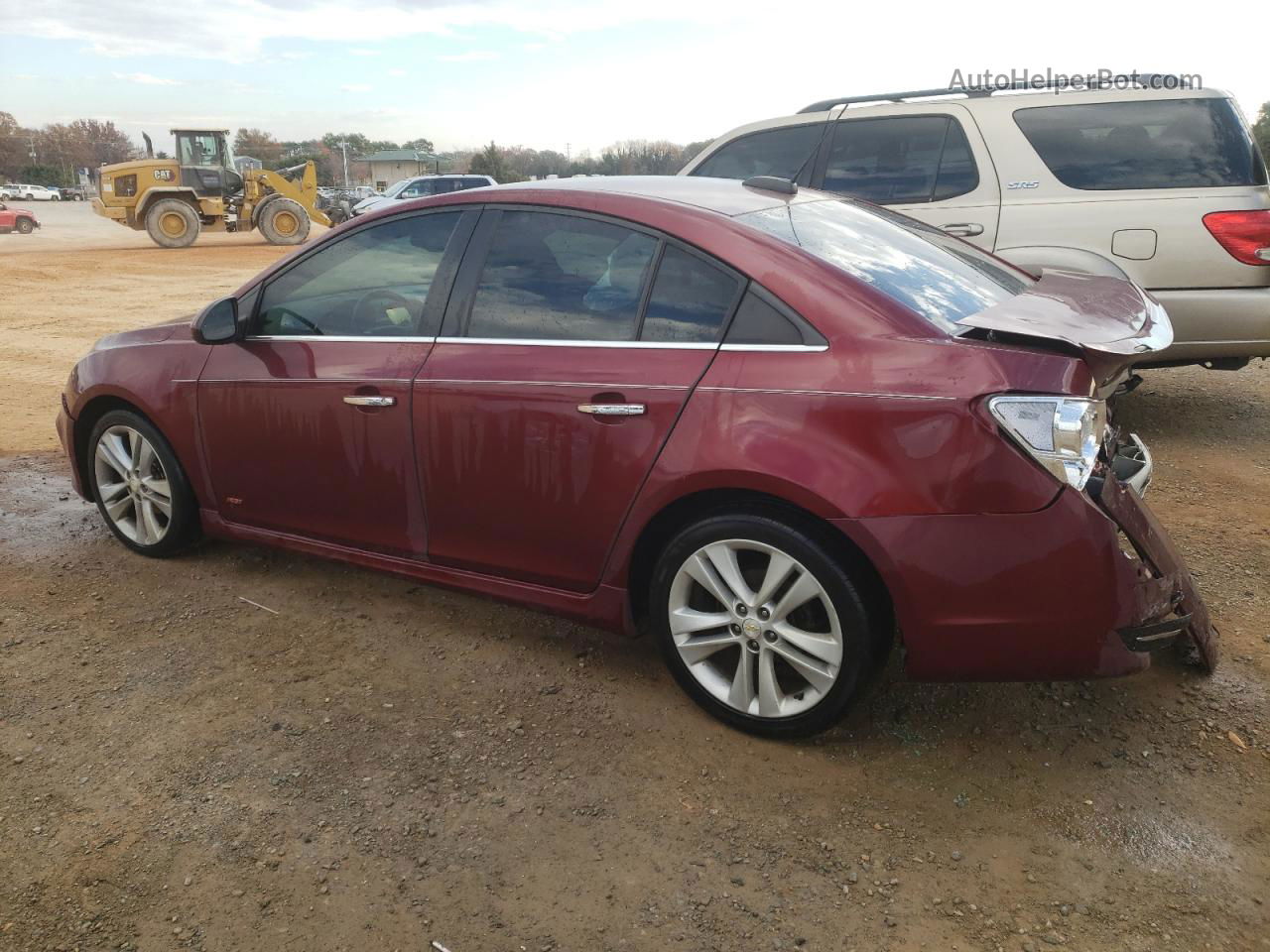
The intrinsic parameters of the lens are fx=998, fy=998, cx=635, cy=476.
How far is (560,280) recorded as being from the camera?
3.12 m

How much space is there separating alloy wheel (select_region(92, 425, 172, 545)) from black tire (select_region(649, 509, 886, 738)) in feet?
7.73

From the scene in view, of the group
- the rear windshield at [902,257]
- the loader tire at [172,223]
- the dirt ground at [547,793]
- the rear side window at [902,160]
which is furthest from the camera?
the loader tire at [172,223]

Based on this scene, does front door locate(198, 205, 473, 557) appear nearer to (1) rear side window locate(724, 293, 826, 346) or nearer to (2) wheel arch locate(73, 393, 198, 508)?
(2) wheel arch locate(73, 393, 198, 508)

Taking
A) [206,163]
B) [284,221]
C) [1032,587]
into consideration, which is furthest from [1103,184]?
[206,163]

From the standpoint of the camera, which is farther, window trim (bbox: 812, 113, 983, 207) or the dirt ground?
window trim (bbox: 812, 113, 983, 207)

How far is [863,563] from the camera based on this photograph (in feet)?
8.61

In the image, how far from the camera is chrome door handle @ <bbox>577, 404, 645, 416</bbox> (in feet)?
9.30

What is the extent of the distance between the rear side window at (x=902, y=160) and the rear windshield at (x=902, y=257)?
2557mm

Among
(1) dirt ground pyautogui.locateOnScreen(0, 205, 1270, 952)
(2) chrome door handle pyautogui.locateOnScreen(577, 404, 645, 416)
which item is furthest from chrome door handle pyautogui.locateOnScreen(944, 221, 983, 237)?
(2) chrome door handle pyautogui.locateOnScreen(577, 404, 645, 416)

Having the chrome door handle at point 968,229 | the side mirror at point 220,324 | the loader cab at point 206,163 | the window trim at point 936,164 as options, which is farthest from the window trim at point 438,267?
the loader cab at point 206,163

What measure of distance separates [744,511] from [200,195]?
25.4 meters

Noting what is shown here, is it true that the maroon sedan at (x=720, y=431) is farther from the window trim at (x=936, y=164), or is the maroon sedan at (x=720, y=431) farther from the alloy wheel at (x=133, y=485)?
the window trim at (x=936, y=164)

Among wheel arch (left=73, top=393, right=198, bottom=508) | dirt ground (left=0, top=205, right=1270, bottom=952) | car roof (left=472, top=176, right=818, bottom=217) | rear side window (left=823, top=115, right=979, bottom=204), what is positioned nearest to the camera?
dirt ground (left=0, top=205, right=1270, bottom=952)

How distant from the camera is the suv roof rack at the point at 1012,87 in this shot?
572cm
